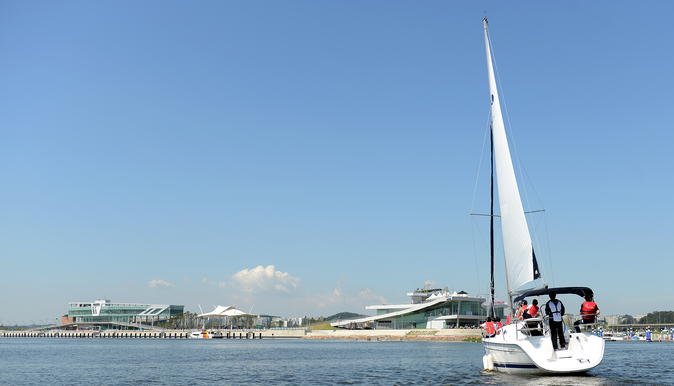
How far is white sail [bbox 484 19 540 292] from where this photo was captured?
26.0 m

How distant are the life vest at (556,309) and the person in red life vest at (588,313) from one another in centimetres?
129

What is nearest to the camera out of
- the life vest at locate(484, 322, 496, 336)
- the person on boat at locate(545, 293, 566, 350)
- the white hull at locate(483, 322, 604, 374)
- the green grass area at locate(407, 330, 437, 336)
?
the white hull at locate(483, 322, 604, 374)

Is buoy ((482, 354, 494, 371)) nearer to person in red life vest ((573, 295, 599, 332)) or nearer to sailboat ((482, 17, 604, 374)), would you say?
sailboat ((482, 17, 604, 374))

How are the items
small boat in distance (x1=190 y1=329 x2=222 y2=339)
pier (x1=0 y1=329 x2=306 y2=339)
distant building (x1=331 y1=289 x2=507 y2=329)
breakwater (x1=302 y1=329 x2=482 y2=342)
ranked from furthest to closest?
pier (x1=0 y1=329 x2=306 y2=339)
small boat in distance (x1=190 y1=329 x2=222 y2=339)
distant building (x1=331 y1=289 x2=507 y2=329)
breakwater (x1=302 y1=329 x2=482 y2=342)

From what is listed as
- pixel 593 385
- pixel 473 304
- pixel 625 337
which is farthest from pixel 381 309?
pixel 593 385

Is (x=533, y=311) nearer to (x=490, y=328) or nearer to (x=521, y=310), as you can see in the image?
(x=521, y=310)

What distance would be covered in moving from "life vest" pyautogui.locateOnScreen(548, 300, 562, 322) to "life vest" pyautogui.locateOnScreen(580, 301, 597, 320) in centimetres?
150

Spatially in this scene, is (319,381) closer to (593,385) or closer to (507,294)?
(507,294)

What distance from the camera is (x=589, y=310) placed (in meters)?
22.3

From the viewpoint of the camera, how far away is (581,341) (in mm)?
21188

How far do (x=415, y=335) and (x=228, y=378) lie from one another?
270ft

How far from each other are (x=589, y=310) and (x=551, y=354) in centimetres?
284

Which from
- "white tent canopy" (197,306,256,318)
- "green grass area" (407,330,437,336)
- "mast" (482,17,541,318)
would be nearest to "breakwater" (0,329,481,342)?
"green grass area" (407,330,437,336)

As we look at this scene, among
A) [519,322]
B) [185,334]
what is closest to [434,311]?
[185,334]
